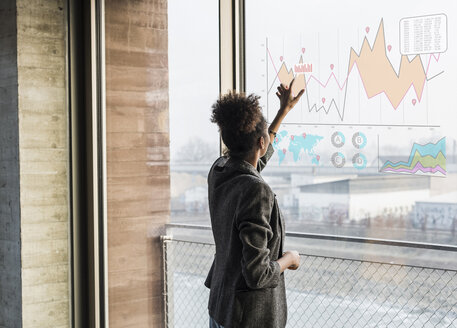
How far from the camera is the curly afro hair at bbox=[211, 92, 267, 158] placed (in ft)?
7.29

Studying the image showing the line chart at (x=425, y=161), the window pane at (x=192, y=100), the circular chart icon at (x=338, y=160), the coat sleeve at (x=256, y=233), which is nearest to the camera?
the coat sleeve at (x=256, y=233)

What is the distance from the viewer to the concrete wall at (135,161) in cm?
368

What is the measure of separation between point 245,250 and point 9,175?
2282mm

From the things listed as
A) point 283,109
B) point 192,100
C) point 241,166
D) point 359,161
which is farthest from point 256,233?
point 192,100

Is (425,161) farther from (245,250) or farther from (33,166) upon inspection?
(33,166)

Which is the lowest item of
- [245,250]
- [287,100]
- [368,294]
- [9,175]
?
[368,294]

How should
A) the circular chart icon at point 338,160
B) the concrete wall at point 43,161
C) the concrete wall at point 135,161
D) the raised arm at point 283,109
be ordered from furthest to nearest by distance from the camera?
the concrete wall at point 43,161
the concrete wall at point 135,161
the circular chart icon at point 338,160
the raised arm at point 283,109

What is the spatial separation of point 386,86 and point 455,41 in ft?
1.04

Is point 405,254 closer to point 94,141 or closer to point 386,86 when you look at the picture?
point 386,86

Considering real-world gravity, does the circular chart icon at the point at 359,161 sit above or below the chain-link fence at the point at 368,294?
above

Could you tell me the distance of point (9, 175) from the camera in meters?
3.86

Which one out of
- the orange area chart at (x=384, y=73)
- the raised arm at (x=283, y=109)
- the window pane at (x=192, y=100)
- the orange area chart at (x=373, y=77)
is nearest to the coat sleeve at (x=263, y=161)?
the raised arm at (x=283, y=109)

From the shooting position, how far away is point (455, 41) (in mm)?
2369

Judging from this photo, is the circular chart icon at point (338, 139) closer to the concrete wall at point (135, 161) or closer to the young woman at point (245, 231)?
the young woman at point (245, 231)
